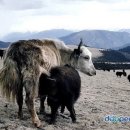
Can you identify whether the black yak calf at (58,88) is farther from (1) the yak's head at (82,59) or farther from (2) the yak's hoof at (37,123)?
(1) the yak's head at (82,59)

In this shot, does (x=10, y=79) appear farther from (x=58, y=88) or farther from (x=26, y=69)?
(x=58, y=88)

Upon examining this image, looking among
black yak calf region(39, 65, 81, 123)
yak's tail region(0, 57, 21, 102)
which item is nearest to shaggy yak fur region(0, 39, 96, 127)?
yak's tail region(0, 57, 21, 102)

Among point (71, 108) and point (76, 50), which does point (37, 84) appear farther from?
point (76, 50)

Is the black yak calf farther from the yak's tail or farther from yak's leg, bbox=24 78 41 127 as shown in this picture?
the yak's tail

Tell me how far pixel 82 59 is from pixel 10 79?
2.64 metres

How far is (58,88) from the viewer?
9.52 meters

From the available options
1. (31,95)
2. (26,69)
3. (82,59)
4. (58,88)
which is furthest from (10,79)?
(82,59)

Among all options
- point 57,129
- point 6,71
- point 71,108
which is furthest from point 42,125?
point 6,71

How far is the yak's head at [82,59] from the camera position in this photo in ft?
36.3

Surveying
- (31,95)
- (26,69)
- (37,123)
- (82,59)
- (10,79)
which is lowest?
(37,123)

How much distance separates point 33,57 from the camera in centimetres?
931

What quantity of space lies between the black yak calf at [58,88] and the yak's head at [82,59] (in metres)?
0.93

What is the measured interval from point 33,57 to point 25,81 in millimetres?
618

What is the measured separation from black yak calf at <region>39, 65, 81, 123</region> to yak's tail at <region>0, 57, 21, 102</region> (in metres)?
0.60
